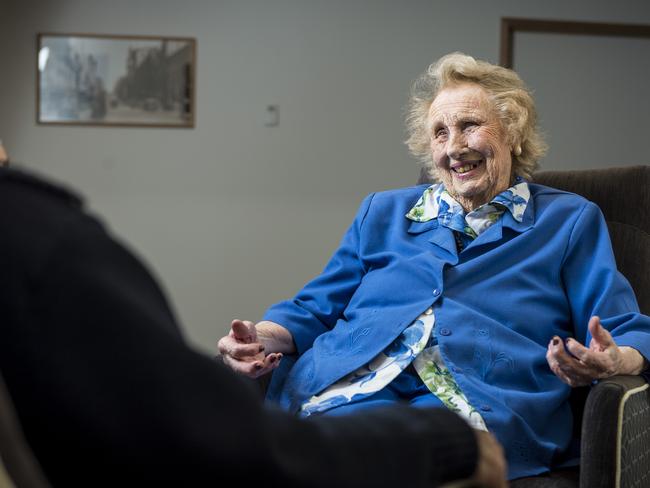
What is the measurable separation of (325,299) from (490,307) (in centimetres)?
40

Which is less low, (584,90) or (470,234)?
(584,90)

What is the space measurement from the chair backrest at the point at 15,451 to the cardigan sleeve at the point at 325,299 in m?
1.27

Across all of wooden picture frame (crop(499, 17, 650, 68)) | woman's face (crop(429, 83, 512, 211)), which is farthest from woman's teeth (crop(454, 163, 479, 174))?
wooden picture frame (crop(499, 17, 650, 68))

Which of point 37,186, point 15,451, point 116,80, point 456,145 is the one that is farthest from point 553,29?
point 15,451

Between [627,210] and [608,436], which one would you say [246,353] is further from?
[627,210]

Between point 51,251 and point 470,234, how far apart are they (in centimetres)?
139

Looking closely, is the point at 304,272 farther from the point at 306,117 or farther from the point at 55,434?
the point at 55,434

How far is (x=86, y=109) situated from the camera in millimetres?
4828

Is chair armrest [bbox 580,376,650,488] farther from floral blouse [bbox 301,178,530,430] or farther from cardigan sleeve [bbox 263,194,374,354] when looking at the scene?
cardigan sleeve [bbox 263,194,374,354]

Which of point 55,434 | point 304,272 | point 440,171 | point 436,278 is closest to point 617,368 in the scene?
point 436,278

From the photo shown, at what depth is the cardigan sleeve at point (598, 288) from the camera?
168 centimetres

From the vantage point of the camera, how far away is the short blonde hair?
2.00 meters

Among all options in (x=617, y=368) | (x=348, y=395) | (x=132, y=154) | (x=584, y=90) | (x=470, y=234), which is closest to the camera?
(x=617, y=368)

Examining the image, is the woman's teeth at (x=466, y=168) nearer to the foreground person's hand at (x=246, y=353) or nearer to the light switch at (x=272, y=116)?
the foreground person's hand at (x=246, y=353)
